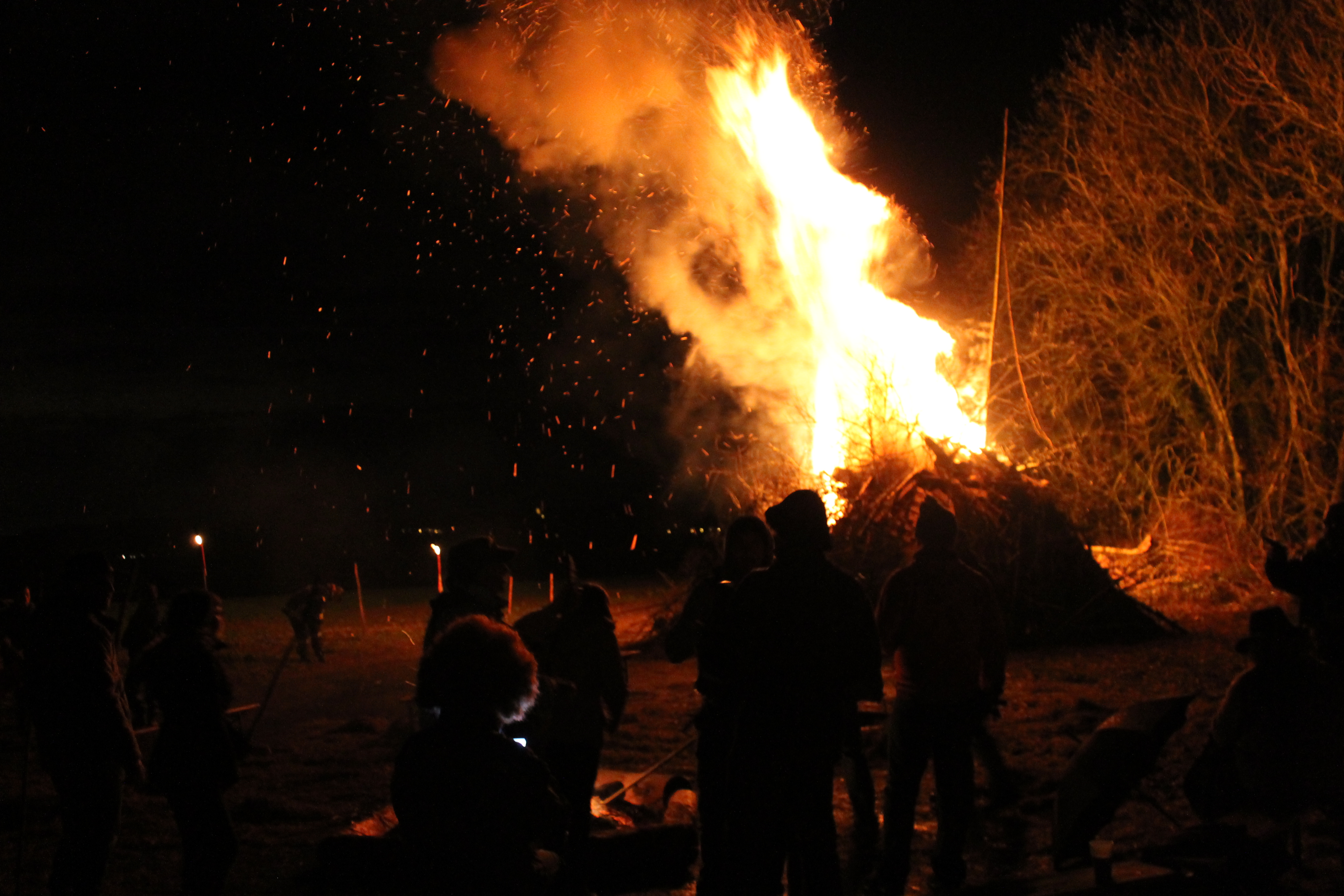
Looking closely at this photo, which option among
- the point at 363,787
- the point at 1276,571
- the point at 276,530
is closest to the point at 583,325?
the point at 276,530

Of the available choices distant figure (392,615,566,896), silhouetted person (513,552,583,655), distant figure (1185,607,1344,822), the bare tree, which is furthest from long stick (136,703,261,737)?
the bare tree

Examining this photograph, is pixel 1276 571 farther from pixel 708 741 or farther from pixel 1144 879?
pixel 708 741

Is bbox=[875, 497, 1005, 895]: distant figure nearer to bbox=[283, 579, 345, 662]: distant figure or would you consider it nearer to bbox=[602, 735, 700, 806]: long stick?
bbox=[602, 735, 700, 806]: long stick

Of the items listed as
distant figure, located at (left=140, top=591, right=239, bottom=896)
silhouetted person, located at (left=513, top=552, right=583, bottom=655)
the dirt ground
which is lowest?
the dirt ground

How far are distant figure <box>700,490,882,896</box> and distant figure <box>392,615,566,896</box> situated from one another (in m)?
1.06

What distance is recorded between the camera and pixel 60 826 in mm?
6137

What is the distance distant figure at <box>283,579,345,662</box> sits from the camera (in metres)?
13.1

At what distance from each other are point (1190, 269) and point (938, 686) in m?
14.8

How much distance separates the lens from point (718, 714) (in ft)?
13.1

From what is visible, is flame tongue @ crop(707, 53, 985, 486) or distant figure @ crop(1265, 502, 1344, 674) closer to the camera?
distant figure @ crop(1265, 502, 1344, 674)

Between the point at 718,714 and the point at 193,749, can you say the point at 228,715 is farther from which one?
the point at 718,714

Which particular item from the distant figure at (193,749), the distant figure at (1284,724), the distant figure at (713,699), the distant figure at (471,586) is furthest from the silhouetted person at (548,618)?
the distant figure at (1284,724)

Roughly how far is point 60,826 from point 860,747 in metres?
5.00

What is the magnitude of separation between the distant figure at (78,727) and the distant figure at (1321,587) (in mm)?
4929
